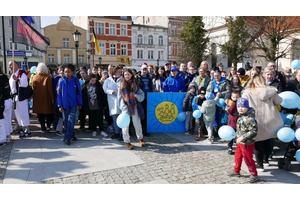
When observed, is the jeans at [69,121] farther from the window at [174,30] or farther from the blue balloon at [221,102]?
the window at [174,30]

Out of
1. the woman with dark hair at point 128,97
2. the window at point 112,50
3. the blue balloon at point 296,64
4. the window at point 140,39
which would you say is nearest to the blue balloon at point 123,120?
the woman with dark hair at point 128,97

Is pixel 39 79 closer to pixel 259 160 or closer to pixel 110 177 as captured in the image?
pixel 110 177

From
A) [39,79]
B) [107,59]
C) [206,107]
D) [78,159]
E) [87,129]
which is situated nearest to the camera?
[78,159]

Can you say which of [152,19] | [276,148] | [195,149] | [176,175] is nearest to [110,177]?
[176,175]

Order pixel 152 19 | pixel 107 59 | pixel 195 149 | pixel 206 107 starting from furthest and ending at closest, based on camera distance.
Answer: pixel 152 19
pixel 107 59
pixel 206 107
pixel 195 149

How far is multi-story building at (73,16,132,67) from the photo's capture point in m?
40.3

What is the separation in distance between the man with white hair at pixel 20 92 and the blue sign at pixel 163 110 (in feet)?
11.7

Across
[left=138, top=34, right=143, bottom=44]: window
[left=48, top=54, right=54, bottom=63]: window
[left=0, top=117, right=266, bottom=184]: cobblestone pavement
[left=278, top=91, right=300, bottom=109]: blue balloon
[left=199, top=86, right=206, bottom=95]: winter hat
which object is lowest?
[left=0, top=117, right=266, bottom=184]: cobblestone pavement

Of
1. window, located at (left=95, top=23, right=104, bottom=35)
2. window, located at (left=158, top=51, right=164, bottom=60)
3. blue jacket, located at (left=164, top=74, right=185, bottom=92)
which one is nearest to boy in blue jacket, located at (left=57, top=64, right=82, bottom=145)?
blue jacket, located at (left=164, top=74, right=185, bottom=92)

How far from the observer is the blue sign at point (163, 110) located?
7.00 metres

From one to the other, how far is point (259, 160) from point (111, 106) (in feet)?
12.8

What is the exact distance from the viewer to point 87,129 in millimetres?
7414

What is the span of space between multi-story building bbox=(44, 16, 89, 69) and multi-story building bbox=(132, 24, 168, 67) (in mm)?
9079

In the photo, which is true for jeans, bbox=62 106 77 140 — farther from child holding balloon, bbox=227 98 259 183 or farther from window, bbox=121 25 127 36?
window, bbox=121 25 127 36
